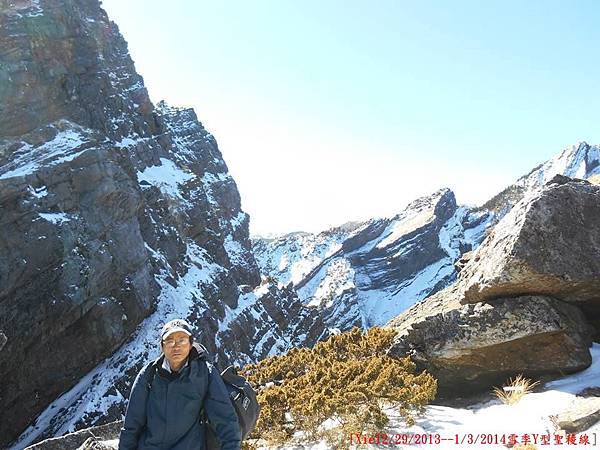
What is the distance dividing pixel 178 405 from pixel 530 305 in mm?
7921

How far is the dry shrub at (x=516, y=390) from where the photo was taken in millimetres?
7926

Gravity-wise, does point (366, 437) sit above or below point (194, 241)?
above

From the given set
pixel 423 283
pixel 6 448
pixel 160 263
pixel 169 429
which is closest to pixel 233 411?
pixel 169 429

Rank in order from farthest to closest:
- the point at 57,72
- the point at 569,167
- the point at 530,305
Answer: the point at 569,167, the point at 57,72, the point at 530,305

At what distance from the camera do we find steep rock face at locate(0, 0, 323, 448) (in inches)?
1556

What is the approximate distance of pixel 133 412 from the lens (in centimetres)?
466

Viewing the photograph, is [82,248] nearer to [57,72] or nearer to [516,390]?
[57,72]

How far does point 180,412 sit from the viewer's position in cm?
451

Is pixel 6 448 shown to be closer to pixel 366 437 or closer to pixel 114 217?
pixel 114 217

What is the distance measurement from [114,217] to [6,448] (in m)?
24.5

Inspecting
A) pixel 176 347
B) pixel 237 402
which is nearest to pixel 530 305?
pixel 237 402

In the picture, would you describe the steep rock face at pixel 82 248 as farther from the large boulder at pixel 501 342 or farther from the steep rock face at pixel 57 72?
the large boulder at pixel 501 342

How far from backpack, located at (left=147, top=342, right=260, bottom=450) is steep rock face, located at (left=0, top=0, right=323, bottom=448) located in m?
32.7

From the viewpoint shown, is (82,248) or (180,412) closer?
(180,412)
